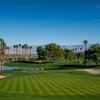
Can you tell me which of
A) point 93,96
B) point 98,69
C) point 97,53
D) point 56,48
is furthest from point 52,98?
point 56,48

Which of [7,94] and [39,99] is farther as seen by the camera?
[7,94]

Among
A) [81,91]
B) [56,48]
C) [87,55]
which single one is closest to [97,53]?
[87,55]

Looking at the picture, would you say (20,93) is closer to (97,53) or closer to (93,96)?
(93,96)

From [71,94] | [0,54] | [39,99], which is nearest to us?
[39,99]

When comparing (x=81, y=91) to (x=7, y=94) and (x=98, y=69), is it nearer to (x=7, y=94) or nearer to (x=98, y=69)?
(x=7, y=94)

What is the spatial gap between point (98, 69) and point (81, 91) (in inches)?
2461

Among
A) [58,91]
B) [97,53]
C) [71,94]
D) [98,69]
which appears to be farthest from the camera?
[97,53]

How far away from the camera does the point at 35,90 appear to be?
140 feet

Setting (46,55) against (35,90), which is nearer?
(35,90)

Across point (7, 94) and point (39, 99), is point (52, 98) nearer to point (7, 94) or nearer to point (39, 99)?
point (39, 99)

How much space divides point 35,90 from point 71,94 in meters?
6.33

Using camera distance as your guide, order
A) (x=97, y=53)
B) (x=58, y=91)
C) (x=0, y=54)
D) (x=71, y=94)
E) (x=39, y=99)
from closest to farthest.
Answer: (x=39, y=99), (x=71, y=94), (x=58, y=91), (x=0, y=54), (x=97, y=53)

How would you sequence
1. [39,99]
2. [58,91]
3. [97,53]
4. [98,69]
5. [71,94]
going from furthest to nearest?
[97,53]
[98,69]
[58,91]
[71,94]
[39,99]

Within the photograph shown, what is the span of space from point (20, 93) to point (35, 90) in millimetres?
3473
